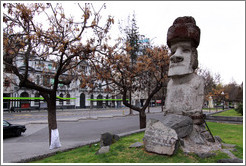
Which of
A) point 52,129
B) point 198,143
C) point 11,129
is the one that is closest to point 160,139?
point 198,143

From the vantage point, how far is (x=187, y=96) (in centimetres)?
586

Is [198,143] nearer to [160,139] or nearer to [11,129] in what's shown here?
[160,139]

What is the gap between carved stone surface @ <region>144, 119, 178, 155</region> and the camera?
457 centimetres

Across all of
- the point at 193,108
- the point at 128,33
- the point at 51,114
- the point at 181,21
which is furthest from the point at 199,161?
the point at 128,33

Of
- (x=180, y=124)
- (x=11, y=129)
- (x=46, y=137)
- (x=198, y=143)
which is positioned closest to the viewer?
(x=180, y=124)

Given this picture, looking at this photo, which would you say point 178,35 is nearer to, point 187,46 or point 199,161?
point 187,46

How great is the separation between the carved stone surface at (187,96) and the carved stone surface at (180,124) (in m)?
0.42

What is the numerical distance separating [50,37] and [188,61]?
507 centimetres

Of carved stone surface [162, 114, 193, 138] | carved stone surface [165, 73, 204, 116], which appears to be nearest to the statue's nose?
carved stone surface [165, 73, 204, 116]

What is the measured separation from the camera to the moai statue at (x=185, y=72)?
5.77 metres

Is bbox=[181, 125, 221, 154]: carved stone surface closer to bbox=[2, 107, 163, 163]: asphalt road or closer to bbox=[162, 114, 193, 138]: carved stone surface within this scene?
bbox=[162, 114, 193, 138]: carved stone surface

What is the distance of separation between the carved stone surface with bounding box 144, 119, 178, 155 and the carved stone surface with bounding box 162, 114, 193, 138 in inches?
8.9

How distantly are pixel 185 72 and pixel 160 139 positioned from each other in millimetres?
2322

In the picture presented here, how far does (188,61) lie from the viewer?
232 inches
